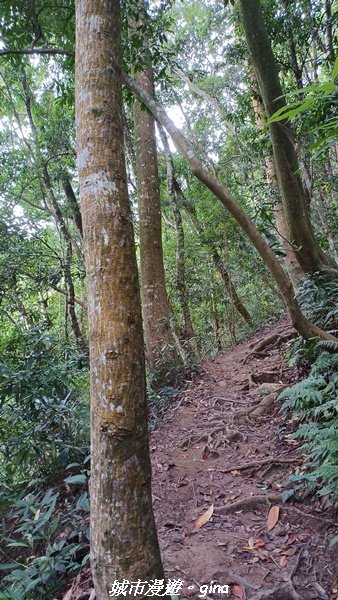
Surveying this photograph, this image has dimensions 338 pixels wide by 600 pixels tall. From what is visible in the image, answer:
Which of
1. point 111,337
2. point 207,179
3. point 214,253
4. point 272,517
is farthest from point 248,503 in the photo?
point 214,253

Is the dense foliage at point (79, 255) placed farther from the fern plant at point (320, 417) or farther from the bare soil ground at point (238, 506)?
the bare soil ground at point (238, 506)

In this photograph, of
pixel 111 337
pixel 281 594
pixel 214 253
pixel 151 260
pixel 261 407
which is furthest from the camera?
pixel 214 253

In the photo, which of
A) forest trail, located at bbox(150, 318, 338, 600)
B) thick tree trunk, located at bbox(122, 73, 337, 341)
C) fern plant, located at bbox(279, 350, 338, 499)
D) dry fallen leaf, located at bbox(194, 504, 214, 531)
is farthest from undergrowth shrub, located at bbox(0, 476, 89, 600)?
thick tree trunk, located at bbox(122, 73, 337, 341)

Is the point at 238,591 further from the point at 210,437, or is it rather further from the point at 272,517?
the point at 210,437

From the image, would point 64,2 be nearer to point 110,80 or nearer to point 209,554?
point 110,80

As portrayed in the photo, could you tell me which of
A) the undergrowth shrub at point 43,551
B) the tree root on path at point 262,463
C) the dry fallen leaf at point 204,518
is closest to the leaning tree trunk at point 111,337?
the undergrowth shrub at point 43,551

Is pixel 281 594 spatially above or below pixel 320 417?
below

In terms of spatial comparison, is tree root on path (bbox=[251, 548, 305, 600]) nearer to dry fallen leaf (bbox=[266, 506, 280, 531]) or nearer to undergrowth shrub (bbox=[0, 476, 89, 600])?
dry fallen leaf (bbox=[266, 506, 280, 531])

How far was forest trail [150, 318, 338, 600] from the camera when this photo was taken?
231cm

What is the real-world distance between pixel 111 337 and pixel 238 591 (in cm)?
181

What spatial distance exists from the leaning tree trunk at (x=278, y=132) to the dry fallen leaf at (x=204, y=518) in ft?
9.97

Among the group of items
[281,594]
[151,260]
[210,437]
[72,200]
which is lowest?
[281,594]

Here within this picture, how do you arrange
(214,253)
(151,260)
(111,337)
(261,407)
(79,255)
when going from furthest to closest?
(214,253) < (79,255) < (151,260) < (261,407) < (111,337)

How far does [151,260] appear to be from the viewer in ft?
20.8
